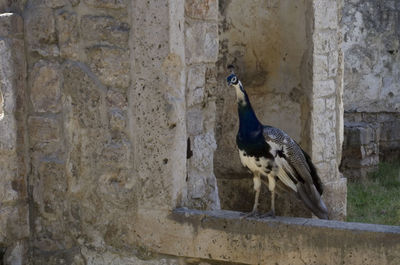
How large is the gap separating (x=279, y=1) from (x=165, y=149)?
2.10 metres

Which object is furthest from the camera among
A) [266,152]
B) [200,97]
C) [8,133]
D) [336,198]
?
[336,198]

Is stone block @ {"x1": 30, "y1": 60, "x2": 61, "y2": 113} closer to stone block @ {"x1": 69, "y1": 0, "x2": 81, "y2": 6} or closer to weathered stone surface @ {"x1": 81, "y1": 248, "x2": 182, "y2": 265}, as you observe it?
stone block @ {"x1": 69, "y1": 0, "x2": 81, "y2": 6}

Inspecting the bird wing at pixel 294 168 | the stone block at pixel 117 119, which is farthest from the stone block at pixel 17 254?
the bird wing at pixel 294 168

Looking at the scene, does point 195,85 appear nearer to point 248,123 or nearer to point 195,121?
point 195,121

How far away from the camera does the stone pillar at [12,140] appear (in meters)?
3.23

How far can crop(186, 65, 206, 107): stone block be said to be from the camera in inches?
128

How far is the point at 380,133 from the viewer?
8188 millimetres

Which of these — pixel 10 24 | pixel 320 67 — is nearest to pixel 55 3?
pixel 10 24

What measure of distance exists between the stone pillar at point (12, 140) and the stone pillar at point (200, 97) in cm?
88

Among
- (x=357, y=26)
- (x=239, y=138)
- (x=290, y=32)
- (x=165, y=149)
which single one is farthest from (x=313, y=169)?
(x=357, y=26)

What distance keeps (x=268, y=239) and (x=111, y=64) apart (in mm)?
1141

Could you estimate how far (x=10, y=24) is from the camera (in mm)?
3236

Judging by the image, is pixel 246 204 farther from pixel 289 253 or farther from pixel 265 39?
pixel 289 253

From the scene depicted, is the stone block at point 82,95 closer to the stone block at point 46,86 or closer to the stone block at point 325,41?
the stone block at point 46,86
